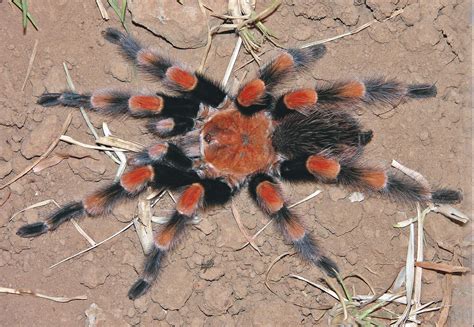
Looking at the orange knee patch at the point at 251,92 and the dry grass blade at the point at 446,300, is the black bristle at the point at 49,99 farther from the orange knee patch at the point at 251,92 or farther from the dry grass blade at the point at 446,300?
the dry grass blade at the point at 446,300

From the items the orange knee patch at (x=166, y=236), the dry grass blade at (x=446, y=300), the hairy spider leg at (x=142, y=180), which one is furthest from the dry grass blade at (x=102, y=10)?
the dry grass blade at (x=446, y=300)

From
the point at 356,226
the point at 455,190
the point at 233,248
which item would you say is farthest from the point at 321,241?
the point at 455,190

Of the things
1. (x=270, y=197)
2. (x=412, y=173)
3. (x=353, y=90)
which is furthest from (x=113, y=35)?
(x=412, y=173)

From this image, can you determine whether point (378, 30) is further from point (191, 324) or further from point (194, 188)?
point (191, 324)

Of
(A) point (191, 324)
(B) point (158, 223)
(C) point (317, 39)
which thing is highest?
(C) point (317, 39)

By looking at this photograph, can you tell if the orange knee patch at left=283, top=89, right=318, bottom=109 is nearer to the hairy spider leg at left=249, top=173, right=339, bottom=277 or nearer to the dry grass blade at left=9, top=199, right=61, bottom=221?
the hairy spider leg at left=249, top=173, right=339, bottom=277

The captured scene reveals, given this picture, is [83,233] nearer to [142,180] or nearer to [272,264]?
[142,180]
